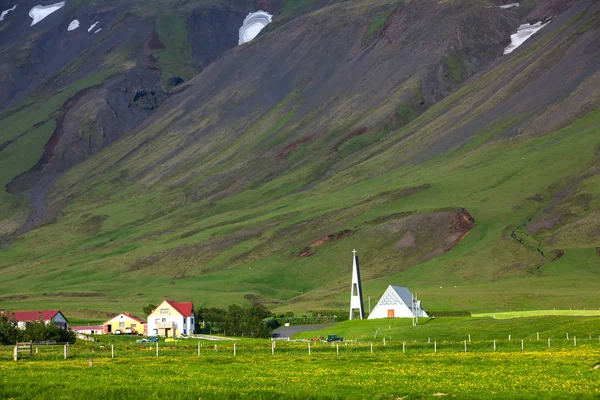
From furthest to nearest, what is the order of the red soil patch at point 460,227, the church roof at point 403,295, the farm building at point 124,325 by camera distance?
the red soil patch at point 460,227 < the farm building at point 124,325 < the church roof at point 403,295

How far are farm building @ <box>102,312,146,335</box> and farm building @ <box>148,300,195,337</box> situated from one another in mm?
7380

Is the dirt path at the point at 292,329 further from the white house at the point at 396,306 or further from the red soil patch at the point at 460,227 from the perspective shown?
the red soil patch at the point at 460,227

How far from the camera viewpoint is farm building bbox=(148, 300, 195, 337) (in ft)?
391

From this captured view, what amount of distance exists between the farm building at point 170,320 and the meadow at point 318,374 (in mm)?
51551

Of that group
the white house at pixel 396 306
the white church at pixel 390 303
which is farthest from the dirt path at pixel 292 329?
the white house at pixel 396 306

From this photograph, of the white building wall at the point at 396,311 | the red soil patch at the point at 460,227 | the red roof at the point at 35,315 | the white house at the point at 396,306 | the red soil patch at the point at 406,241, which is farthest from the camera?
the red soil patch at the point at 406,241

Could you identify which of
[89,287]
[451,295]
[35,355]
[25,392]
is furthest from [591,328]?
[89,287]

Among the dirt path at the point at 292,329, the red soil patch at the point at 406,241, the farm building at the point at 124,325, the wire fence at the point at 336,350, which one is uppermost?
the red soil patch at the point at 406,241

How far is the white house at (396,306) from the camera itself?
11719cm

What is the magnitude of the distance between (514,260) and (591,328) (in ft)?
317

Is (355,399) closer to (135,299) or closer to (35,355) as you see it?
(35,355)

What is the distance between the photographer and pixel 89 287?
193 m

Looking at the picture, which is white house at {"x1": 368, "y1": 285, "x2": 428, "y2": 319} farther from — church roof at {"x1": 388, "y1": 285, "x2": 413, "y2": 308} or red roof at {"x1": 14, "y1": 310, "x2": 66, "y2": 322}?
red roof at {"x1": 14, "y1": 310, "x2": 66, "y2": 322}

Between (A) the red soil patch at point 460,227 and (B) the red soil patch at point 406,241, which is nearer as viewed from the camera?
(A) the red soil patch at point 460,227
